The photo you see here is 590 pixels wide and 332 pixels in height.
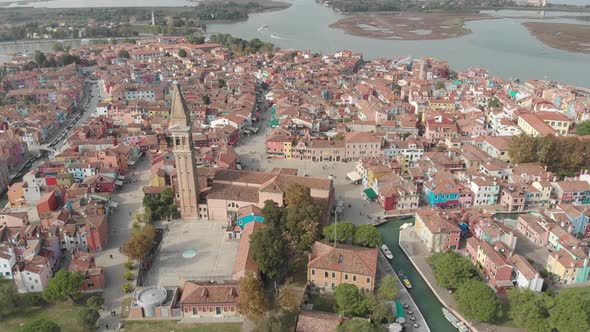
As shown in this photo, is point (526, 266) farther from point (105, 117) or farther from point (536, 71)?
point (536, 71)

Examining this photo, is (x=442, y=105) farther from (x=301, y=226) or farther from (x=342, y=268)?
(x=342, y=268)

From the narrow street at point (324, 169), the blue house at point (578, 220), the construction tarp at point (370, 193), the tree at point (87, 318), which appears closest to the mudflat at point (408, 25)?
the narrow street at point (324, 169)

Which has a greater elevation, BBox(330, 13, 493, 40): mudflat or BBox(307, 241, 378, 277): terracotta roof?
BBox(330, 13, 493, 40): mudflat

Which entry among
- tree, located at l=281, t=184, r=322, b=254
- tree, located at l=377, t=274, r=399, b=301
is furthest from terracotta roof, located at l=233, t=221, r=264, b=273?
tree, located at l=377, t=274, r=399, b=301

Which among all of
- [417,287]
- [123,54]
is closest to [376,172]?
[417,287]

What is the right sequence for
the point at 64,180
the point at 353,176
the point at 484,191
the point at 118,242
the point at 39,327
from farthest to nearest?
the point at 353,176 < the point at 64,180 < the point at 484,191 < the point at 118,242 < the point at 39,327

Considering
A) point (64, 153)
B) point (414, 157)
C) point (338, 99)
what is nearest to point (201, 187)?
point (64, 153)

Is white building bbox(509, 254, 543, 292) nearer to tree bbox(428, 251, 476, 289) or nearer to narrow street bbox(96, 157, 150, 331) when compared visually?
tree bbox(428, 251, 476, 289)
